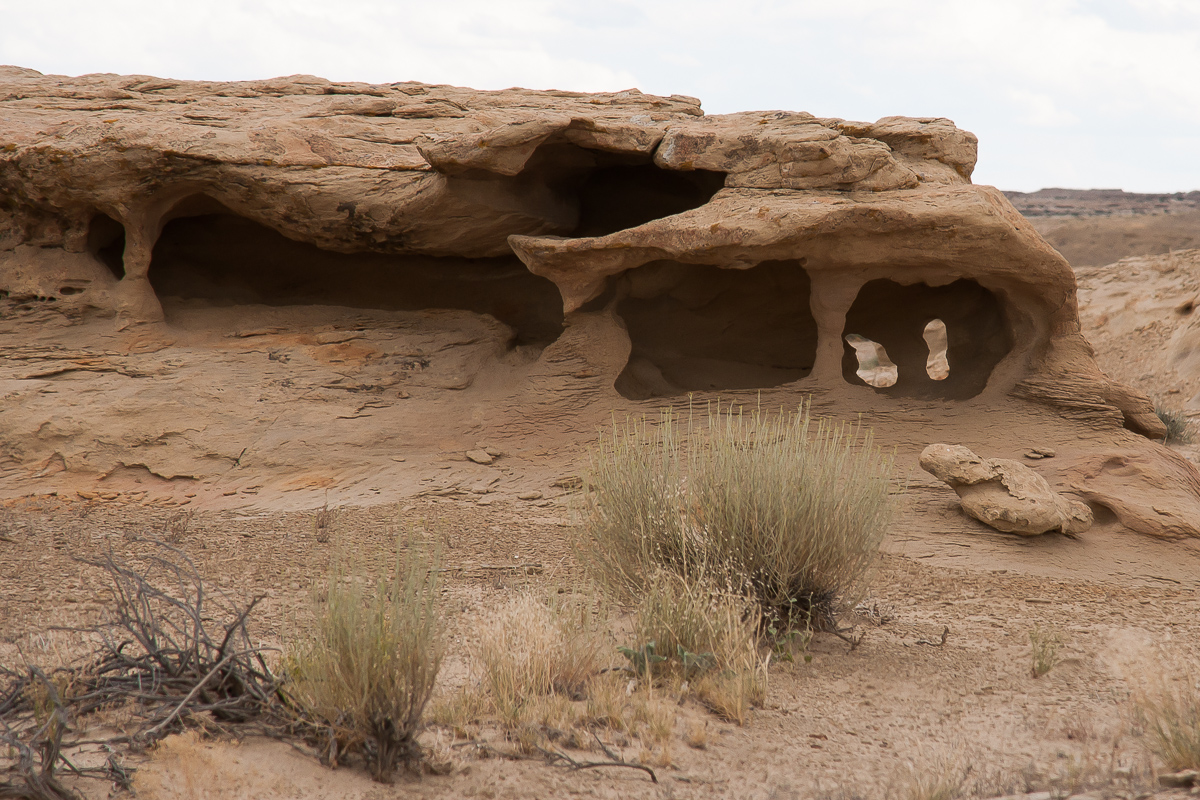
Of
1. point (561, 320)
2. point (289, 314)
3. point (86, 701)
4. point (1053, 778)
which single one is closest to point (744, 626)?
point (1053, 778)

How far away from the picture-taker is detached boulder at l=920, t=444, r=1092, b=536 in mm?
5863

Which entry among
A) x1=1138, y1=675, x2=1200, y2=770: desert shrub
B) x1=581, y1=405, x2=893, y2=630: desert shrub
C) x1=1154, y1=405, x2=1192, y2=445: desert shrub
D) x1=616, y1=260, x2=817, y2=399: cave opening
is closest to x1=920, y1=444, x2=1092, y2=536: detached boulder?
x1=581, y1=405, x2=893, y2=630: desert shrub

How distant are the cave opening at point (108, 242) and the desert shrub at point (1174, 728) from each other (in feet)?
26.8

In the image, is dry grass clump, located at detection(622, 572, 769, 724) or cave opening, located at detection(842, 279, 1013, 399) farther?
cave opening, located at detection(842, 279, 1013, 399)

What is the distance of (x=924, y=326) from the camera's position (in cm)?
859

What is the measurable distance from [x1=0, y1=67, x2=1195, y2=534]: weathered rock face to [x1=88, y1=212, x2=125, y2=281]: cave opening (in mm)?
32

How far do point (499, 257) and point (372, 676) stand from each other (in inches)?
252

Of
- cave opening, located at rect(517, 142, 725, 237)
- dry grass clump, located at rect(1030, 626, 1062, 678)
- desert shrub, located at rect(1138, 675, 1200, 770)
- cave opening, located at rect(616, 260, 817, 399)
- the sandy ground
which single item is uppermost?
cave opening, located at rect(517, 142, 725, 237)

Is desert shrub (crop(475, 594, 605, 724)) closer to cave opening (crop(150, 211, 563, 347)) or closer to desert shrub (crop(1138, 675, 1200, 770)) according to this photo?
desert shrub (crop(1138, 675, 1200, 770))

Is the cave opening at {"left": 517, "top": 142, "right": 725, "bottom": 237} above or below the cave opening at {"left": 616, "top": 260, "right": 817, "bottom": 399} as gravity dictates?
above

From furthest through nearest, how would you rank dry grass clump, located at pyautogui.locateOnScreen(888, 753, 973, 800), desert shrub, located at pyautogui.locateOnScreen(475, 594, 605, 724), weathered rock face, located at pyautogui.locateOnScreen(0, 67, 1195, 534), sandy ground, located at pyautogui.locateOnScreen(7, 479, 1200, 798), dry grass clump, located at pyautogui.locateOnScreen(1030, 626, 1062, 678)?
weathered rock face, located at pyautogui.locateOnScreen(0, 67, 1195, 534) → dry grass clump, located at pyautogui.locateOnScreen(1030, 626, 1062, 678) → desert shrub, located at pyautogui.locateOnScreen(475, 594, 605, 724) → sandy ground, located at pyautogui.locateOnScreen(7, 479, 1200, 798) → dry grass clump, located at pyautogui.locateOnScreen(888, 753, 973, 800)

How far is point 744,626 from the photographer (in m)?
3.93

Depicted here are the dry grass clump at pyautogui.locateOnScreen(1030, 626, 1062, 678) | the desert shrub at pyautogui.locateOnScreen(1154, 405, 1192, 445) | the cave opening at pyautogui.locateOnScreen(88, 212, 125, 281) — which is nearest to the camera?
the dry grass clump at pyautogui.locateOnScreen(1030, 626, 1062, 678)

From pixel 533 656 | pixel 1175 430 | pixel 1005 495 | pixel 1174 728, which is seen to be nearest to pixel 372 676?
pixel 533 656
